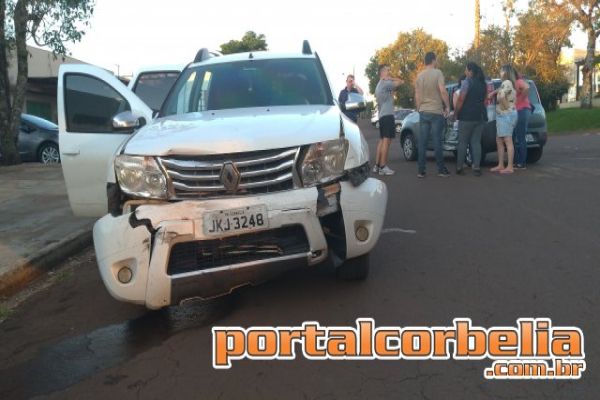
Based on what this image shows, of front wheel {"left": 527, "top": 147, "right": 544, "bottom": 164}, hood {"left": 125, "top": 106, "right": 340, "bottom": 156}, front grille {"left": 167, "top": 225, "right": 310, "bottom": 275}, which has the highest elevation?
hood {"left": 125, "top": 106, "right": 340, "bottom": 156}

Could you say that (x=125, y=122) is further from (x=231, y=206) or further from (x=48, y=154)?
(x=48, y=154)

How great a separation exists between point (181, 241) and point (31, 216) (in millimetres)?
5436

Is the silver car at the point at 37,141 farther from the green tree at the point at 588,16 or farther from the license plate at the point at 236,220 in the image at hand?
the green tree at the point at 588,16

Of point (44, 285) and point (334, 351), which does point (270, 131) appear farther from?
point (44, 285)

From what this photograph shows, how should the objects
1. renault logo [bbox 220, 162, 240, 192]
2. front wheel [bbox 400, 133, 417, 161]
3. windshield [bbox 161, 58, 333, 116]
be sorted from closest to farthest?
renault logo [bbox 220, 162, 240, 192]
windshield [bbox 161, 58, 333, 116]
front wheel [bbox 400, 133, 417, 161]

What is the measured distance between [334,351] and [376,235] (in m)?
0.92

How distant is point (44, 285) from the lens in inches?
218

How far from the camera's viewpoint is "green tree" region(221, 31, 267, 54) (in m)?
56.7

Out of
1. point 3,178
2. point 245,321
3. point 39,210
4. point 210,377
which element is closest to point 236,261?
point 245,321

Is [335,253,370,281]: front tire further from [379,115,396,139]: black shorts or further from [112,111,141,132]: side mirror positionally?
[379,115,396,139]: black shorts

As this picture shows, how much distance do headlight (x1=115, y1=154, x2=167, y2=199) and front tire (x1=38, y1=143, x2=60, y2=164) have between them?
13333mm

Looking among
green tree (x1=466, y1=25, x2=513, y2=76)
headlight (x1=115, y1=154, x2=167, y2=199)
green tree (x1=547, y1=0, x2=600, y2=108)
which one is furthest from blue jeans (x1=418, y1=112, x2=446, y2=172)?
green tree (x1=466, y1=25, x2=513, y2=76)

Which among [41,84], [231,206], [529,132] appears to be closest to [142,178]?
[231,206]

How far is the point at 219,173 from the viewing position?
373cm
